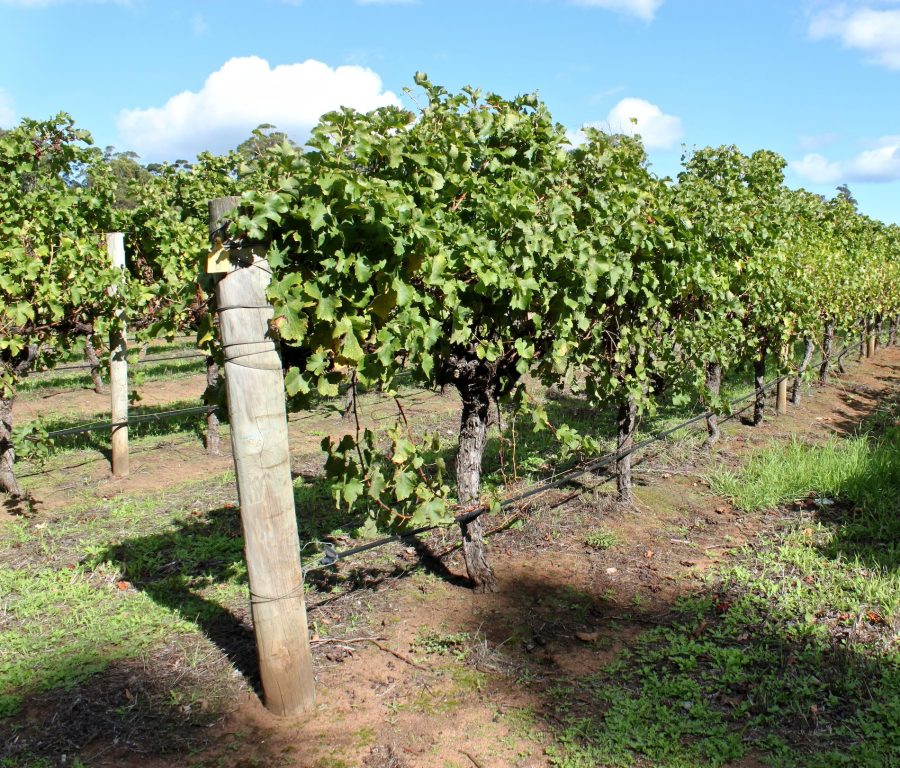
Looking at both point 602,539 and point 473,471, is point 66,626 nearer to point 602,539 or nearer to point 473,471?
point 473,471

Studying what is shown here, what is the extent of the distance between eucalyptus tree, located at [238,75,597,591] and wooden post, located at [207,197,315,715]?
0.46ft

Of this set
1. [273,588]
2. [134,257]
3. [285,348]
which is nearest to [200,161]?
[134,257]

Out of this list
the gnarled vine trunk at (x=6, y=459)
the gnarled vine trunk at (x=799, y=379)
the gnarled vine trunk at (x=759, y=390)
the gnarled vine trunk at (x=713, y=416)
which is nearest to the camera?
the gnarled vine trunk at (x=6, y=459)

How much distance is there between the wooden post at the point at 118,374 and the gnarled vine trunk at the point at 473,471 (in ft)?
13.9

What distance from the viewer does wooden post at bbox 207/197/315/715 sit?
10.2 feet

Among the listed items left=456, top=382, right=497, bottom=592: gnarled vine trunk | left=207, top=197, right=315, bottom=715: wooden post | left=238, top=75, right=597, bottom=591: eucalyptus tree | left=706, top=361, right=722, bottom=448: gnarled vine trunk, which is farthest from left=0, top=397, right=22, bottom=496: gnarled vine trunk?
left=706, top=361, right=722, bottom=448: gnarled vine trunk

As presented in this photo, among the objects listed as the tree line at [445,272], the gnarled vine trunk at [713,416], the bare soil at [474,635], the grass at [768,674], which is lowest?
the grass at [768,674]

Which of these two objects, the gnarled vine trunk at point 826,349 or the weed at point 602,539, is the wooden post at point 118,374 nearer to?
the weed at point 602,539

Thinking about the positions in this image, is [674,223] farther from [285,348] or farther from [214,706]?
[214,706]

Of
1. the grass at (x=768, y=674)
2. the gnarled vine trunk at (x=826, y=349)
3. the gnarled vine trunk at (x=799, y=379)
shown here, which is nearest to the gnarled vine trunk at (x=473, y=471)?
the grass at (x=768, y=674)

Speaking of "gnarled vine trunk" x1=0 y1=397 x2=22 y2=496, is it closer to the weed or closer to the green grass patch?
the green grass patch

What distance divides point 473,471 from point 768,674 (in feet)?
6.38

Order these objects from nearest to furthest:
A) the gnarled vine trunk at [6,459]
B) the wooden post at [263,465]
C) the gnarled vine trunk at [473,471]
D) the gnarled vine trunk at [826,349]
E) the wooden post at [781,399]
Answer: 1. the wooden post at [263,465]
2. the gnarled vine trunk at [473,471]
3. the gnarled vine trunk at [6,459]
4. the wooden post at [781,399]
5. the gnarled vine trunk at [826,349]

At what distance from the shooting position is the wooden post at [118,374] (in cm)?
740
